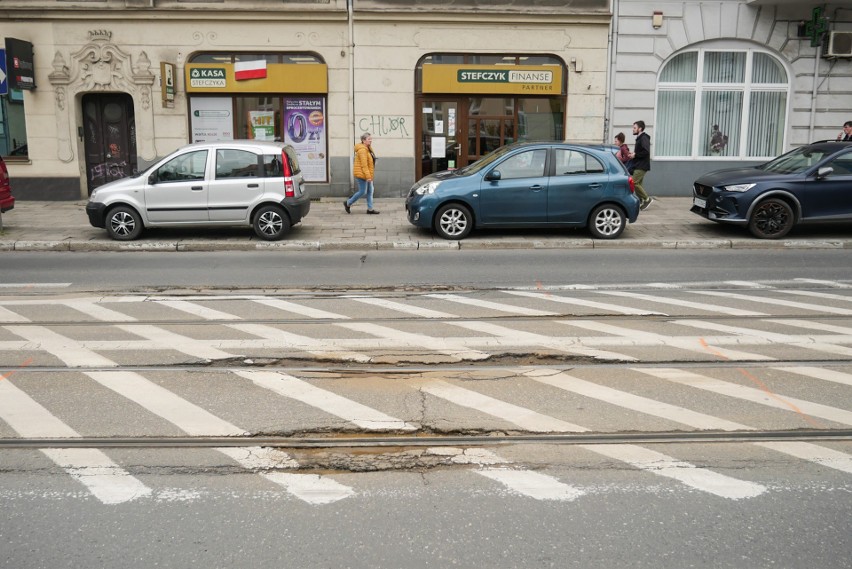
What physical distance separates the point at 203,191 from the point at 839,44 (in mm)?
15206

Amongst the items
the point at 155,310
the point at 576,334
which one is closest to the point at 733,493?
the point at 576,334

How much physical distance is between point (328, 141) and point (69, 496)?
631 inches

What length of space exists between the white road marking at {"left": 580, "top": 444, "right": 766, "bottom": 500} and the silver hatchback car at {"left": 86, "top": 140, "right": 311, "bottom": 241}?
10.1m

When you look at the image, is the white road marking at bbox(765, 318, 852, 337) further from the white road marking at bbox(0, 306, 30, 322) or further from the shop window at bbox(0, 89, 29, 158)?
the shop window at bbox(0, 89, 29, 158)

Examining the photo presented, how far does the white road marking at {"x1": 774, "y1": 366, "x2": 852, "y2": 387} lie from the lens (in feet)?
22.2

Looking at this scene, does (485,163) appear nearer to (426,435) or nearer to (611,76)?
(611,76)

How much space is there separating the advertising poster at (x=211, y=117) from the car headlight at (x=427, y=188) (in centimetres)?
732

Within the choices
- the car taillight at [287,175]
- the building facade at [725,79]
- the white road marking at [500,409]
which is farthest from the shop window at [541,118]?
the white road marking at [500,409]

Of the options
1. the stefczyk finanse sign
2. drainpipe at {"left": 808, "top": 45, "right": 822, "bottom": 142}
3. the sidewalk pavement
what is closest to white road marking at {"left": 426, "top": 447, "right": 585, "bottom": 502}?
the sidewalk pavement

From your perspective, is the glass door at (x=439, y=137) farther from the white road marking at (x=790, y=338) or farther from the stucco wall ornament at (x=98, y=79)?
the white road marking at (x=790, y=338)

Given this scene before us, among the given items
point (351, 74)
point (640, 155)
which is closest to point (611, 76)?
point (640, 155)

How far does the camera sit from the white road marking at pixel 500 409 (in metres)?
5.73

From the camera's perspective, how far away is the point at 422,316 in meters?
9.02

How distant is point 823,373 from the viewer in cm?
695
